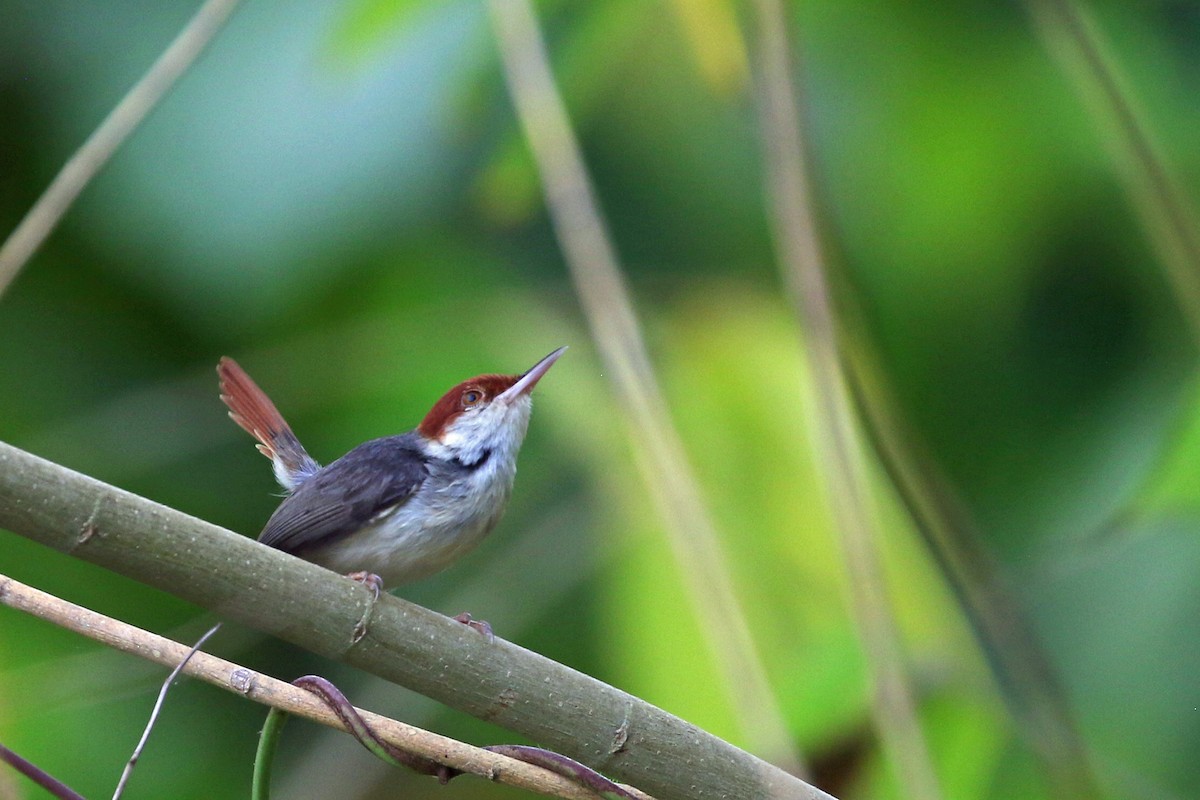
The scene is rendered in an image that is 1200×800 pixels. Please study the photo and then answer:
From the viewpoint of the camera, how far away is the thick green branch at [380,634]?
2.69 feet

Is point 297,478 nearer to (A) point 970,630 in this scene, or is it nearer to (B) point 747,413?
(B) point 747,413

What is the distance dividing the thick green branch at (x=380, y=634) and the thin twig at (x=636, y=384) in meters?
0.09

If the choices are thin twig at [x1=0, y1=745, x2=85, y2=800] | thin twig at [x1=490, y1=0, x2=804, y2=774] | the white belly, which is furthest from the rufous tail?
thin twig at [x1=0, y1=745, x2=85, y2=800]

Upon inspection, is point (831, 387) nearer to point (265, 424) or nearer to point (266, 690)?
point (266, 690)

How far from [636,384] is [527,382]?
2.47 feet

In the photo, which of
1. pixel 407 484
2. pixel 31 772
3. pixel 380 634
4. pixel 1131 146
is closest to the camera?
pixel 31 772

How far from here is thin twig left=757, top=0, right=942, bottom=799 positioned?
1.07 meters

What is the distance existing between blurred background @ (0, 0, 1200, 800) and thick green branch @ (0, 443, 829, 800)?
0.77 m

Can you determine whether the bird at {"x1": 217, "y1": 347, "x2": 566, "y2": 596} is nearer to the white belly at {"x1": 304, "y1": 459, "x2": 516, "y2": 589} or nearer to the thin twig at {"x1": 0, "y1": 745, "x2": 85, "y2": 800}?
the white belly at {"x1": 304, "y1": 459, "x2": 516, "y2": 589}

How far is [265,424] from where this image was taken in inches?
80.2

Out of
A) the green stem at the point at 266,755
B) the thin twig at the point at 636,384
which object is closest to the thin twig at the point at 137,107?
the thin twig at the point at 636,384

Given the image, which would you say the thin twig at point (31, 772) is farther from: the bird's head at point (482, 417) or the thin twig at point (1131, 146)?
the thin twig at point (1131, 146)

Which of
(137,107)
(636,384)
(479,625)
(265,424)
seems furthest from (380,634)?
(265,424)

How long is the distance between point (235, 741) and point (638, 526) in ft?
2.50
